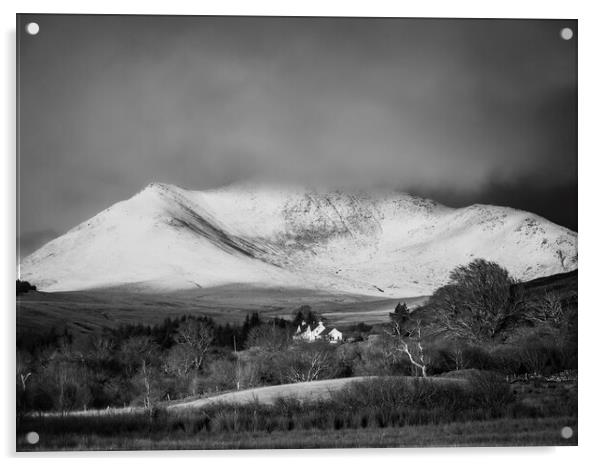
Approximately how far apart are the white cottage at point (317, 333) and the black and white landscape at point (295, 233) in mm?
25

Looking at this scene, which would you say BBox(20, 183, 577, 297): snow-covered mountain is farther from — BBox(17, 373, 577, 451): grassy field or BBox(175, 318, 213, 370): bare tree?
BBox(17, 373, 577, 451): grassy field

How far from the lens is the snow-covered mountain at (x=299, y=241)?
7.58m

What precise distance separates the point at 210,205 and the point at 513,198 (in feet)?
10.6

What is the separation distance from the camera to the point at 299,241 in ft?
27.1

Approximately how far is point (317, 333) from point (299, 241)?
1.04 meters

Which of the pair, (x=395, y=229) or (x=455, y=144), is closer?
(x=455, y=144)

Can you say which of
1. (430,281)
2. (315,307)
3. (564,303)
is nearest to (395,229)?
(430,281)

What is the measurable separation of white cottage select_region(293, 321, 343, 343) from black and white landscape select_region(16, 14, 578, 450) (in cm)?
2

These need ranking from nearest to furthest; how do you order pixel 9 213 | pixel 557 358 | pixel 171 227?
pixel 9 213
pixel 557 358
pixel 171 227

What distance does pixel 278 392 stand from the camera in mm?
7348
